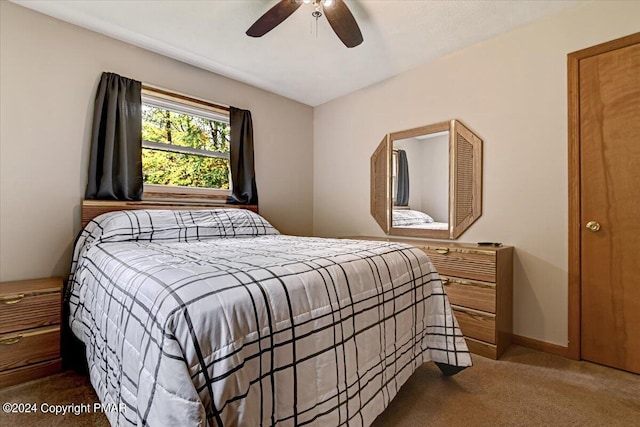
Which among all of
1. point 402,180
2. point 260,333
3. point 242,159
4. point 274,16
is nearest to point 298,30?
point 274,16

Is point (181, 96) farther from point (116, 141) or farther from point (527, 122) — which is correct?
point (527, 122)

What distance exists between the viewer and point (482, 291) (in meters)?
2.19

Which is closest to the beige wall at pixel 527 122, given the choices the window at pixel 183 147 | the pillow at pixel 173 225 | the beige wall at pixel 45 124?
the pillow at pixel 173 225

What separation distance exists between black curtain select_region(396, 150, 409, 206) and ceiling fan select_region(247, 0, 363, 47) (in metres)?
1.31

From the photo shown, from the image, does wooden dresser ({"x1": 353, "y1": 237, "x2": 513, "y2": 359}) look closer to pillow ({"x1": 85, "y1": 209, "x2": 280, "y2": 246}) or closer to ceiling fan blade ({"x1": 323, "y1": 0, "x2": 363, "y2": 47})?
pillow ({"x1": 85, "y1": 209, "x2": 280, "y2": 246})

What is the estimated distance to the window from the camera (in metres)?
2.78

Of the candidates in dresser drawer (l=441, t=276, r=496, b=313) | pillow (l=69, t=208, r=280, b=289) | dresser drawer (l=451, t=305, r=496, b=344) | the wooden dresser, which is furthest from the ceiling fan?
dresser drawer (l=451, t=305, r=496, b=344)

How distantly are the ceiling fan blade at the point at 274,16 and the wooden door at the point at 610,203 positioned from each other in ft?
6.61

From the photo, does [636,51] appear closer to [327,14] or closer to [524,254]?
[524,254]

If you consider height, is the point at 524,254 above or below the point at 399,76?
below

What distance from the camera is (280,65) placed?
2.99 meters

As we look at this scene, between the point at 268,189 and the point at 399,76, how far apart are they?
6.21ft

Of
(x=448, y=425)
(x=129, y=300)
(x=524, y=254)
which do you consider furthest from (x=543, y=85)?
(x=129, y=300)

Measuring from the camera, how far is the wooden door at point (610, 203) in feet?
6.25
